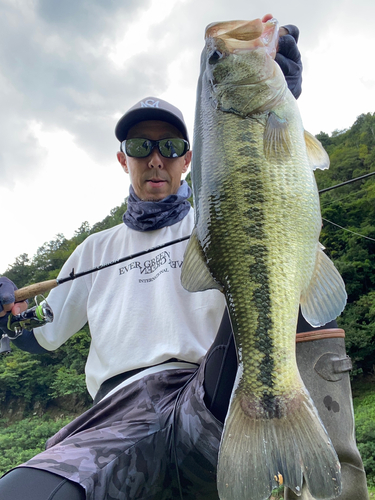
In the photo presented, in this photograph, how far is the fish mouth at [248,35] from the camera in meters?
1.70

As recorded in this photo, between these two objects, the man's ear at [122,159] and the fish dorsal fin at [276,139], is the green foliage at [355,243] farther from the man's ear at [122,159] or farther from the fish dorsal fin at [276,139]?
the fish dorsal fin at [276,139]

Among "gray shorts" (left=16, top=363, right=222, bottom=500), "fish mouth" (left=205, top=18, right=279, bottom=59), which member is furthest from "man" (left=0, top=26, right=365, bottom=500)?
"fish mouth" (left=205, top=18, right=279, bottom=59)

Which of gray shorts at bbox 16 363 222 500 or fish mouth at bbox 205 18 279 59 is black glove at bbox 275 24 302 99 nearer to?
fish mouth at bbox 205 18 279 59

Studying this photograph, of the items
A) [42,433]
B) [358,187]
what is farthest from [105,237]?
[358,187]

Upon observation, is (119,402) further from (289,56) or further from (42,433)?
(42,433)

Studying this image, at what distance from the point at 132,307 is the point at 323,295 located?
1312 mm

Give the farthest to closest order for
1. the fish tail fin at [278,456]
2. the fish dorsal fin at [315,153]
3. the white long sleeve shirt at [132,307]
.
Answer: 1. the white long sleeve shirt at [132,307]
2. the fish dorsal fin at [315,153]
3. the fish tail fin at [278,456]

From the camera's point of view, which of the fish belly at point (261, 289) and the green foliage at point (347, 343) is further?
the green foliage at point (347, 343)

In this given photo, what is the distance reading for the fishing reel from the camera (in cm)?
272

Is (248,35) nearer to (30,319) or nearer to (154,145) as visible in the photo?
(154,145)

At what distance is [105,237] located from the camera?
303cm

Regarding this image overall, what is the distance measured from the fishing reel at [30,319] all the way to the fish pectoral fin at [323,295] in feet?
6.46

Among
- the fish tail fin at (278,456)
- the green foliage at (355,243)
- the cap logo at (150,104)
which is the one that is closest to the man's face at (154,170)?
the cap logo at (150,104)

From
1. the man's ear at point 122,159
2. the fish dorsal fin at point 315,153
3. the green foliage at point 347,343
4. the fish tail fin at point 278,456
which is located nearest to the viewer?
the fish tail fin at point 278,456
